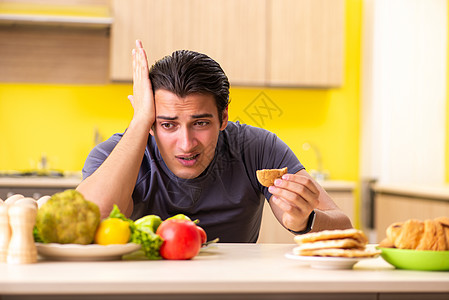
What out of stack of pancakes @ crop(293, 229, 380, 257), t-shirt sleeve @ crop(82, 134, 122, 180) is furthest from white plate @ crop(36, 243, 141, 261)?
t-shirt sleeve @ crop(82, 134, 122, 180)

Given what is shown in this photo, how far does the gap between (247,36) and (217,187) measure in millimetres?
2484

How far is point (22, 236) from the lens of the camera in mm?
1365

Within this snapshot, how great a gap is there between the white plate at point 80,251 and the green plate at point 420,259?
23.7 inches

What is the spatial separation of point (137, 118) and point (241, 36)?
98.8 inches

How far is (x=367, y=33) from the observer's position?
16.2ft

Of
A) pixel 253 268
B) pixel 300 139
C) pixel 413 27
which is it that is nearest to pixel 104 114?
pixel 300 139

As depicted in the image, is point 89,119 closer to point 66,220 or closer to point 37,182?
point 37,182

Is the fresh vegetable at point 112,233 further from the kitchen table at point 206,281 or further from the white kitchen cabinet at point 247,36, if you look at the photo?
the white kitchen cabinet at point 247,36

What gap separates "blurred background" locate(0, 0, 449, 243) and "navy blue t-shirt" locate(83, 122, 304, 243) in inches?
83.3

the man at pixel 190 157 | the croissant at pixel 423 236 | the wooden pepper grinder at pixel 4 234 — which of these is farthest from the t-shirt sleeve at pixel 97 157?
the croissant at pixel 423 236

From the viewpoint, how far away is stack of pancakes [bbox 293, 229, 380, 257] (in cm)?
136

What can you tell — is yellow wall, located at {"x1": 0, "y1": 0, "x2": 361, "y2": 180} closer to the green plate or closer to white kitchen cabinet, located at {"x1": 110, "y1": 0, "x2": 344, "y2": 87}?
white kitchen cabinet, located at {"x1": 110, "y1": 0, "x2": 344, "y2": 87}

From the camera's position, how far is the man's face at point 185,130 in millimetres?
2117

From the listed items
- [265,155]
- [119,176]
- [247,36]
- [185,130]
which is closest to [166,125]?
[185,130]
